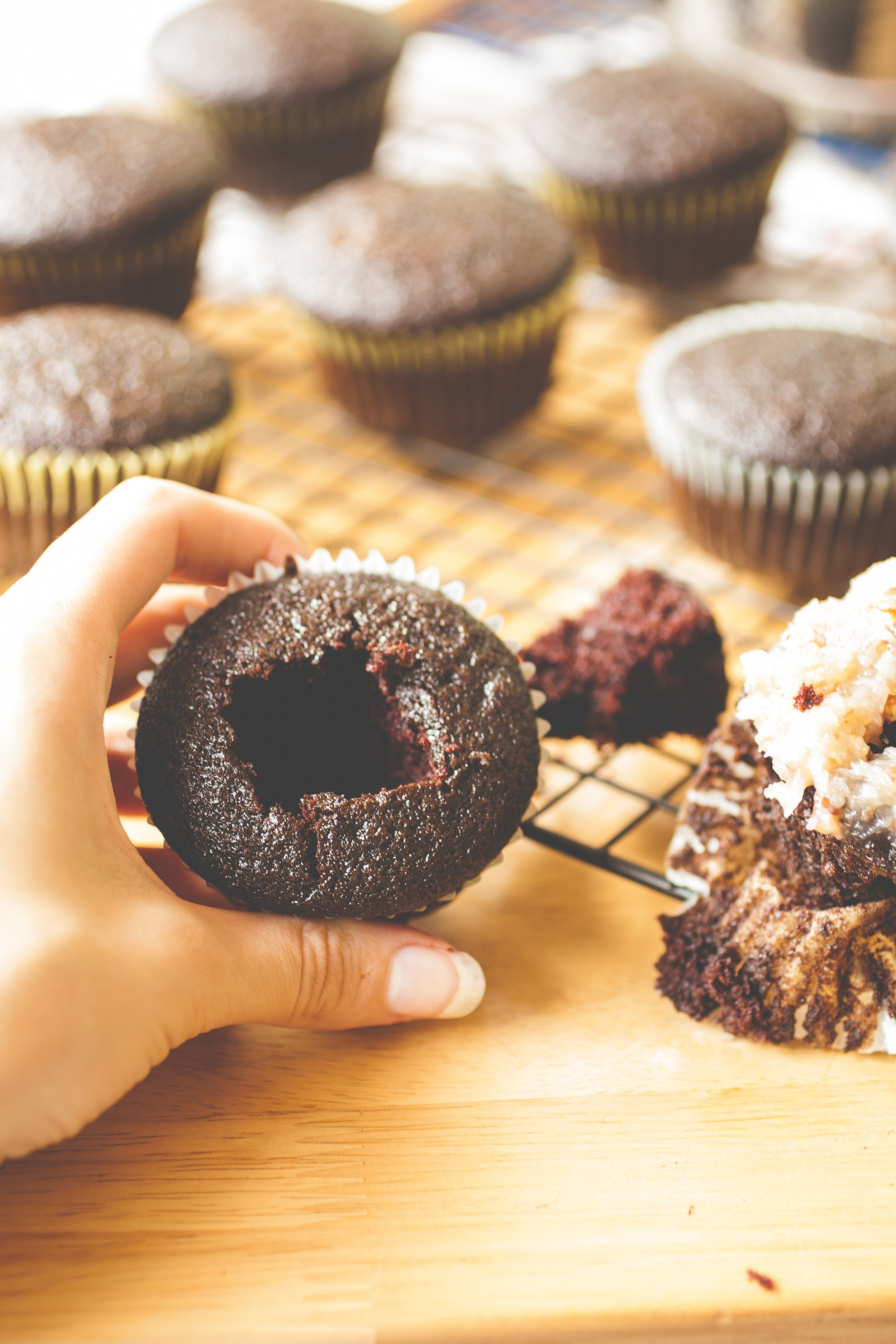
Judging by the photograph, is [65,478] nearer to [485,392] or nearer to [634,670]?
[485,392]

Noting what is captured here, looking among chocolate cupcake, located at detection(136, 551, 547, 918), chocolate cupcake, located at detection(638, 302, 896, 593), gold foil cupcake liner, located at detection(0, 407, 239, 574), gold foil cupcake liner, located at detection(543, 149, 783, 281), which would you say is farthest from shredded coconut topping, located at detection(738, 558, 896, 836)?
gold foil cupcake liner, located at detection(543, 149, 783, 281)

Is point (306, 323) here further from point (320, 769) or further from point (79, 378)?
point (320, 769)

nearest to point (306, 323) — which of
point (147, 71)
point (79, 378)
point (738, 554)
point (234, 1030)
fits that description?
point (79, 378)

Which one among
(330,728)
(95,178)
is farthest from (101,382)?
(330,728)

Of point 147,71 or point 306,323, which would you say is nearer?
point 306,323

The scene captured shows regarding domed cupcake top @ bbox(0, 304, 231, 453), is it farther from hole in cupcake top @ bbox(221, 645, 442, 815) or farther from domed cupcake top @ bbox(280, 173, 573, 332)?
hole in cupcake top @ bbox(221, 645, 442, 815)

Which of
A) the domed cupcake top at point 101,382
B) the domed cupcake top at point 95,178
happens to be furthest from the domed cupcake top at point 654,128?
the domed cupcake top at point 101,382

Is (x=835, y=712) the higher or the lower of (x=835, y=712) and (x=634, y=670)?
the higher

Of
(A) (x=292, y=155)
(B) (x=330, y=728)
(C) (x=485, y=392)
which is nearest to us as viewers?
(B) (x=330, y=728)
